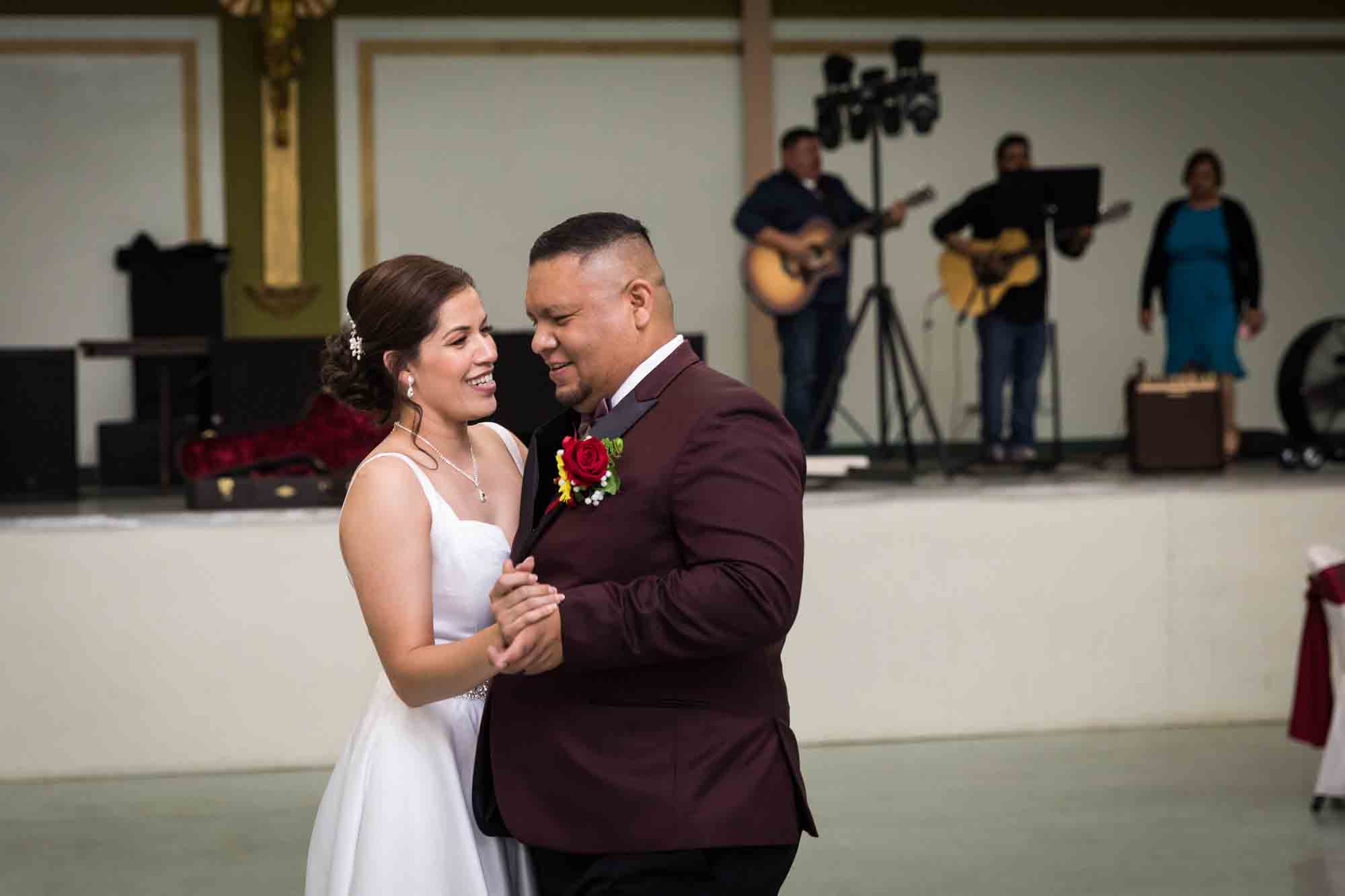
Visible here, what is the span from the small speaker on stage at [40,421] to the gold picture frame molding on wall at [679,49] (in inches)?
123

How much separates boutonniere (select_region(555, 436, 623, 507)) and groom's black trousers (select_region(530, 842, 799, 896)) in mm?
417

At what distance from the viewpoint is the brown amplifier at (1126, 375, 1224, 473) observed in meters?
6.57

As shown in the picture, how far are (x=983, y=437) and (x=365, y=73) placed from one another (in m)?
4.78

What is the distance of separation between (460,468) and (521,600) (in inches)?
21.9

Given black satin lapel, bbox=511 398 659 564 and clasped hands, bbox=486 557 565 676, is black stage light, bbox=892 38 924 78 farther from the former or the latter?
clasped hands, bbox=486 557 565 676

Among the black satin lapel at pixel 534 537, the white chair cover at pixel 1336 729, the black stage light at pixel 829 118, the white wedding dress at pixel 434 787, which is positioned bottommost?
the white chair cover at pixel 1336 729

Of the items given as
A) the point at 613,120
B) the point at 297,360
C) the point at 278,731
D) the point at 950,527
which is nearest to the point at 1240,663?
the point at 950,527

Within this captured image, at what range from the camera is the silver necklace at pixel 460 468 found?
2299 millimetres

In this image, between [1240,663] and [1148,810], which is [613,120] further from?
[1148,810]

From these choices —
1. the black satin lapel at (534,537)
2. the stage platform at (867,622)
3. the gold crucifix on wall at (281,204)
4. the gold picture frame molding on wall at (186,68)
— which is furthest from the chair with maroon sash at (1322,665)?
the gold picture frame molding on wall at (186,68)

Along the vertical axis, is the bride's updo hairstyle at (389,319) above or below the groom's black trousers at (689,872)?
above

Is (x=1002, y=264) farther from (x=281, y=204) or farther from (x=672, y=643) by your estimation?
(x=672, y=643)

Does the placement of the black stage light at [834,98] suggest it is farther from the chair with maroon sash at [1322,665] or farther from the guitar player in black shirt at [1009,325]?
the chair with maroon sash at [1322,665]

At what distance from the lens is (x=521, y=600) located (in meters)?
1.80
